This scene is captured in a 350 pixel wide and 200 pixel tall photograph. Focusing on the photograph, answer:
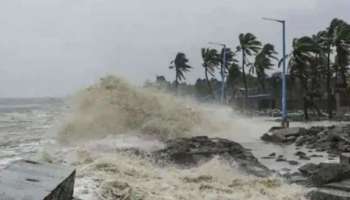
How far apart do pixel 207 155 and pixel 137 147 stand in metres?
3.25

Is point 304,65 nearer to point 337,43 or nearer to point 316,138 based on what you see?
point 337,43

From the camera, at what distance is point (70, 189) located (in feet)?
26.4

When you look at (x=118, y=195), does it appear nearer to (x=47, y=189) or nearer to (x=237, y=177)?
(x=47, y=189)

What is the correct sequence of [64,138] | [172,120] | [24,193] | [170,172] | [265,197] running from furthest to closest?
[172,120] → [64,138] → [170,172] → [265,197] → [24,193]

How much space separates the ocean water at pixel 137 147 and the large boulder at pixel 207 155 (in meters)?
0.51

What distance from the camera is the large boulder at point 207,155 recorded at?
44.2 feet

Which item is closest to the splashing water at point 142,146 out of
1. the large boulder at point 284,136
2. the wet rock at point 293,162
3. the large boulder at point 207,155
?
Result: the large boulder at point 207,155

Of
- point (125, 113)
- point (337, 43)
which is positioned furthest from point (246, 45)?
point (125, 113)

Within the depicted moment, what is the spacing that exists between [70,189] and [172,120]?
16.8 meters

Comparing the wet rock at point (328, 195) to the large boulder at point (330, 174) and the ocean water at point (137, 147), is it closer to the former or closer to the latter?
the ocean water at point (137, 147)

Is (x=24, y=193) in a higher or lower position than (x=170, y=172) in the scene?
higher

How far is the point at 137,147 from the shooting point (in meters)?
17.3

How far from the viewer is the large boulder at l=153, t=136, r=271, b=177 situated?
1348 centimetres

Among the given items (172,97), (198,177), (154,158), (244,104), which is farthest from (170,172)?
(244,104)
